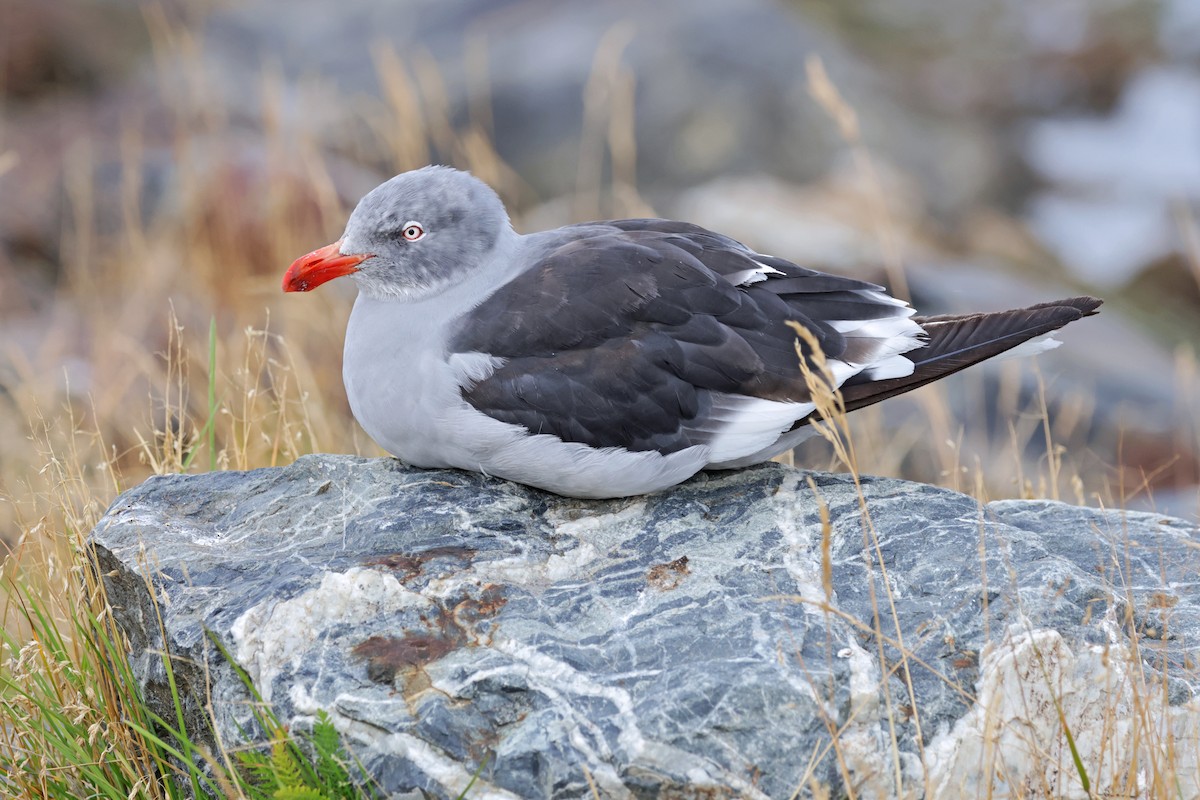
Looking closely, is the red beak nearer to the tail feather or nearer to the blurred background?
the blurred background

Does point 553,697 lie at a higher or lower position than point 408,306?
lower

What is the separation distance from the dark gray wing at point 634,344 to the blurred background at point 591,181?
39.5 inches

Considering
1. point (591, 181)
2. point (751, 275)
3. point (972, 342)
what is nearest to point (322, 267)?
point (751, 275)

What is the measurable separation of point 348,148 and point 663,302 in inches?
360

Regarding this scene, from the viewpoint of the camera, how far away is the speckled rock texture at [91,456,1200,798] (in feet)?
10.2

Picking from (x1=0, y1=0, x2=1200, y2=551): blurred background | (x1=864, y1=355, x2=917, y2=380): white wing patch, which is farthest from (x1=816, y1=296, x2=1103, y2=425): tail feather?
(x1=0, y1=0, x2=1200, y2=551): blurred background

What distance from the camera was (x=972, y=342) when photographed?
157 inches

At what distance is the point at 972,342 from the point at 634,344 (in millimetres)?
1060

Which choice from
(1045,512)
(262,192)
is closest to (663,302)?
(1045,512)

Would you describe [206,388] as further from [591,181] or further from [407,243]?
[591,181]

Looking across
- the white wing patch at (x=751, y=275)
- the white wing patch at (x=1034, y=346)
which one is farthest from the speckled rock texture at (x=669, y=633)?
the white wing patch at (x=751, y=275)

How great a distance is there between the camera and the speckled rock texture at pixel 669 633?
3115 millimetres

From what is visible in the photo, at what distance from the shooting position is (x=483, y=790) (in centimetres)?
309

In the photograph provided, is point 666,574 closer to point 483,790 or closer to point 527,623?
point 527,623
